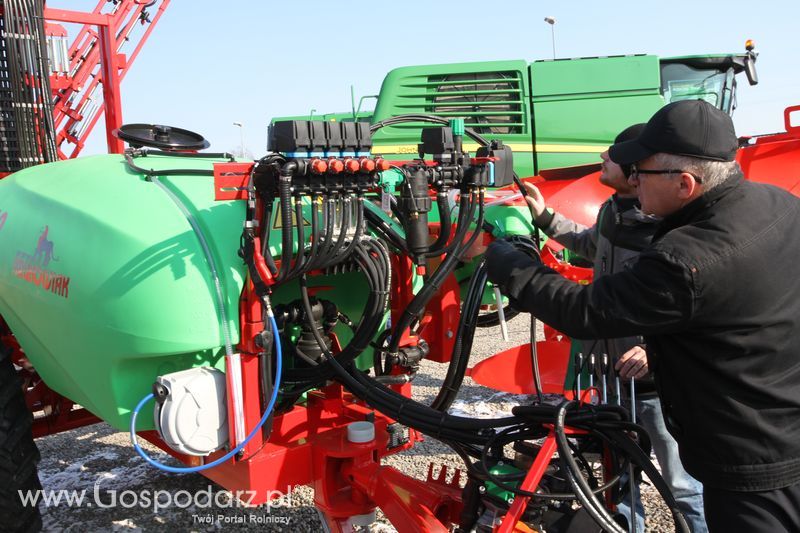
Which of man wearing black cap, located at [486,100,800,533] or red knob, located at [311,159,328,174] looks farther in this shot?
red knob, located at [311,159,328,174]

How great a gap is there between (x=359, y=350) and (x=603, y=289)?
3.10 ft

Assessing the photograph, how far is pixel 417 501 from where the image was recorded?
231 centimetres

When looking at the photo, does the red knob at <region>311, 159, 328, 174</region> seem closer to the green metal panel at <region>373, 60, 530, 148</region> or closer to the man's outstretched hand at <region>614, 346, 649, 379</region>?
the man's outstretched hand at <region>614, 346, 649, 379</region>

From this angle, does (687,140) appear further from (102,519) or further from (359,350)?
(102,519)

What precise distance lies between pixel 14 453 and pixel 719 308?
2.57m

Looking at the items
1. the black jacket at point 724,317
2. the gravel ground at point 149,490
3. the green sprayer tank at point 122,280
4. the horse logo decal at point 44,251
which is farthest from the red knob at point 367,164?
the gravel ground at point 149,490

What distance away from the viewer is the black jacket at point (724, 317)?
1.59 metres

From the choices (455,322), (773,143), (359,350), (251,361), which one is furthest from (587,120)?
(251,361)

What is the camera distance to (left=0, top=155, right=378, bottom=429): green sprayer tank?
2002 mm

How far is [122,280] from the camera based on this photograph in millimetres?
2000

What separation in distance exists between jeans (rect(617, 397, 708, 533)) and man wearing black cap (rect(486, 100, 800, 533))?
0.91m

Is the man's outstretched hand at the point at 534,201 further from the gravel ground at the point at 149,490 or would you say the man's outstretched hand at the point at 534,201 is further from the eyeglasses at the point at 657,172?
the gravel ground at the point at 149,490

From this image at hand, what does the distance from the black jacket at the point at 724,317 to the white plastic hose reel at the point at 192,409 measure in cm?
99

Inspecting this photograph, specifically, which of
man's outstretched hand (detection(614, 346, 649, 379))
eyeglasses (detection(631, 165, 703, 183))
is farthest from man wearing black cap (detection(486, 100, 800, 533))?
man's outstretched hand (detection(614, 346, 649, 379))
